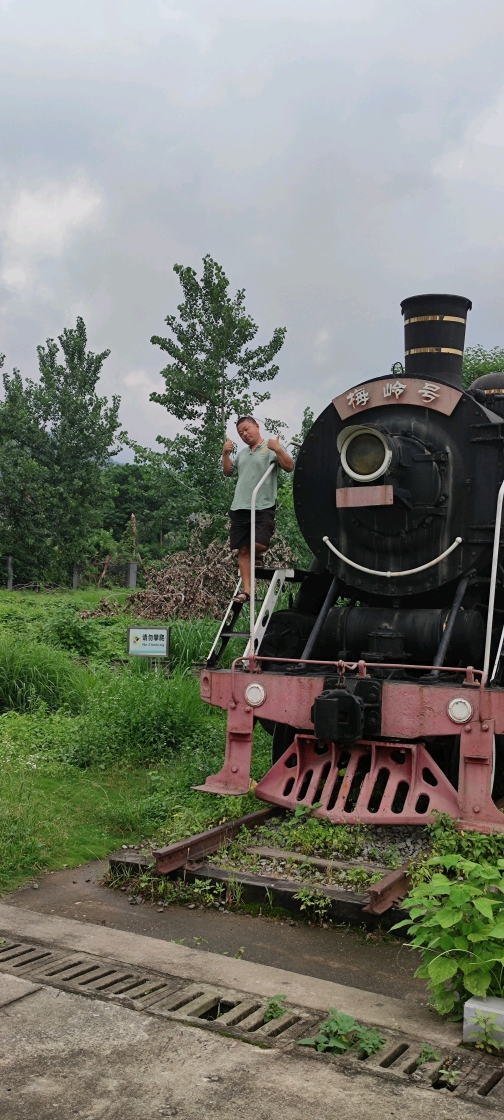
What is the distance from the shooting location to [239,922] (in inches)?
195

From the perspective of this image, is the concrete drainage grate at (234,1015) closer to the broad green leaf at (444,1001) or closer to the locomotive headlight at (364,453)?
the broad green leaf at (444,1001)

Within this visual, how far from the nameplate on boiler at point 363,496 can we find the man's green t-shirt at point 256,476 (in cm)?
69

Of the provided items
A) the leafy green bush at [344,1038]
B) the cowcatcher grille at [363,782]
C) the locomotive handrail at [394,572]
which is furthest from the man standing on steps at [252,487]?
the leafy green bush at [344,1038]

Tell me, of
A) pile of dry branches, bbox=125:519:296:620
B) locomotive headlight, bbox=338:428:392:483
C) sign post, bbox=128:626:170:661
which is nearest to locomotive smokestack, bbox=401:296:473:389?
locomotive headlight, bbox=338:428:392:483

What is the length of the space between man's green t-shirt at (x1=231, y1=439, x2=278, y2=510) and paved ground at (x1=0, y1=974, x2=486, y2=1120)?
161 inches

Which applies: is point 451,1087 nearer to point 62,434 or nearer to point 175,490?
point 175,490

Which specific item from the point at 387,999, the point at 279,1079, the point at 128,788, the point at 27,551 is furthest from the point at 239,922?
the point at 27,551

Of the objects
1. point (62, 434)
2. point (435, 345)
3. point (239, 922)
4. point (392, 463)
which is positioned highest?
point (62, 434)

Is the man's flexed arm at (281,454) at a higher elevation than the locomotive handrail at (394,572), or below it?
higher

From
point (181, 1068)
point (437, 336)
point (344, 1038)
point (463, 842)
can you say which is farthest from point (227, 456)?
point (181, 1068)

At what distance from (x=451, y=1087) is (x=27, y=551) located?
70.4 feet

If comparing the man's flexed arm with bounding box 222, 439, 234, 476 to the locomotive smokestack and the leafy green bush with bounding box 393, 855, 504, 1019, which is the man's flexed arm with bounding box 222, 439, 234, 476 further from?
the leafy green bush with bounding box 393, 855, 504, 1019

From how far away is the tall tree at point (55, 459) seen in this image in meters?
23.4

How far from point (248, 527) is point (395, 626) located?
1405 millimetres
